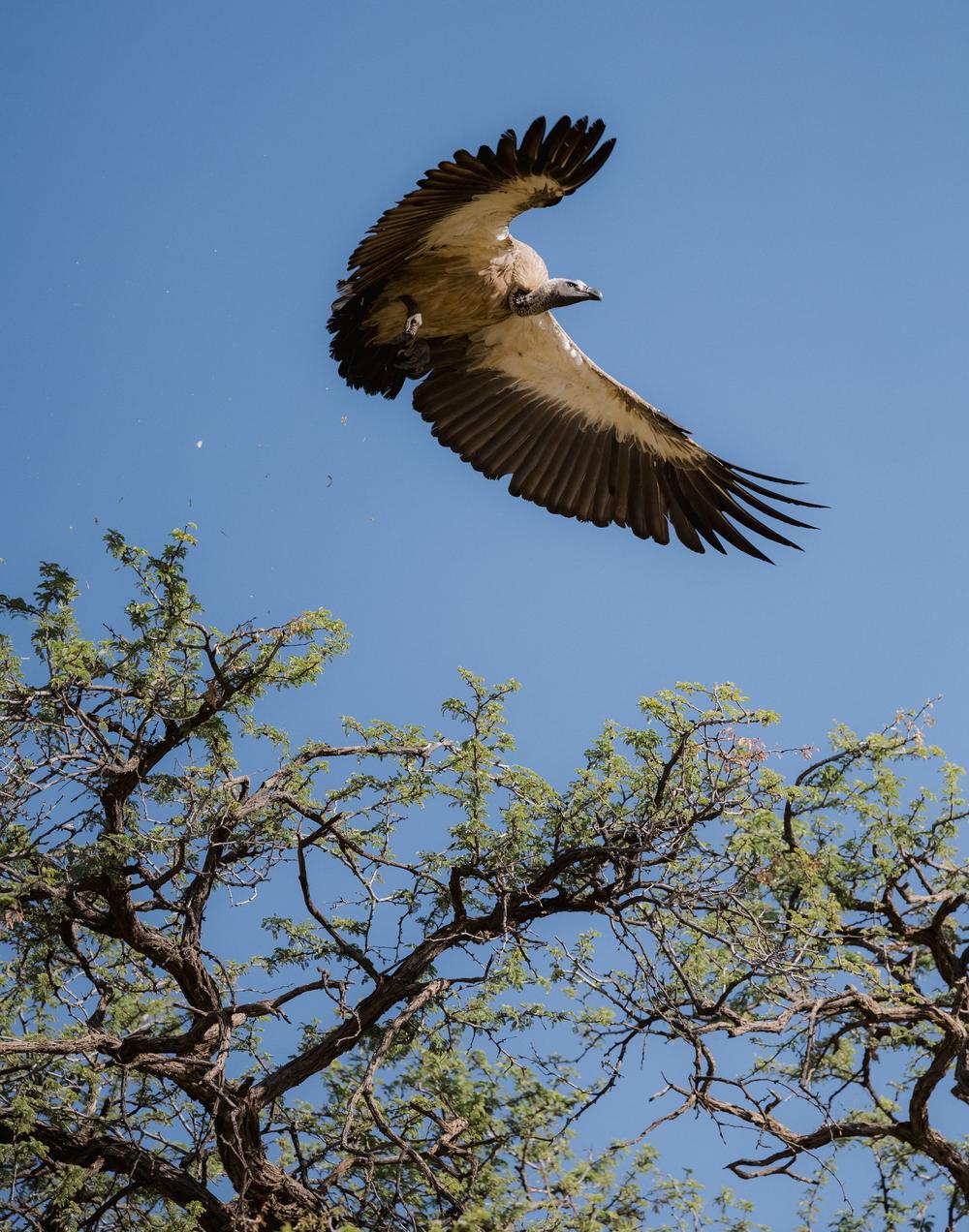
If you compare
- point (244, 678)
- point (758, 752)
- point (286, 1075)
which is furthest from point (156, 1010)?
point (758, 752)

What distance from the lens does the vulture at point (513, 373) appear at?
280 inches

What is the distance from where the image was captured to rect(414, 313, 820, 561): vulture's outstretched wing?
8352 millimetres

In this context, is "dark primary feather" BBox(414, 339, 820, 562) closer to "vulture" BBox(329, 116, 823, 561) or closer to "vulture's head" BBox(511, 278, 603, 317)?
"vulture" BBox(329, 116, 823, 561)

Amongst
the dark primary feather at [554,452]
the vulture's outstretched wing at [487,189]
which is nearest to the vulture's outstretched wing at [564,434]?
the dark primary feather at [554,452]

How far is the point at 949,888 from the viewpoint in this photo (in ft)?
26.3

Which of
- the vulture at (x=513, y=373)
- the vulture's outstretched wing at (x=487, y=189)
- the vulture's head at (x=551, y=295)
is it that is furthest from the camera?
the vulture's head at (x=551, y=295)

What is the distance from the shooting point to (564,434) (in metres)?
8.73

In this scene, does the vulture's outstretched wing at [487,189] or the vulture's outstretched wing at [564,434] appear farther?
the vulture's outstretched wing at [564,434]

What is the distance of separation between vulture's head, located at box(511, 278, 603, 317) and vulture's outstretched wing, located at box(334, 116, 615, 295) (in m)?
0.67

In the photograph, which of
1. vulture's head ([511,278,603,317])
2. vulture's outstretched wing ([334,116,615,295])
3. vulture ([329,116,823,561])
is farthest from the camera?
vulture's head ([511,278,603,317])

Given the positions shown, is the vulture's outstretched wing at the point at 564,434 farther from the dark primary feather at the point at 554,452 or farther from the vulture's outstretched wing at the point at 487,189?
the vulture's outstretched wing at the point at 487,189

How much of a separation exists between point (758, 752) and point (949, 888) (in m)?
2.13

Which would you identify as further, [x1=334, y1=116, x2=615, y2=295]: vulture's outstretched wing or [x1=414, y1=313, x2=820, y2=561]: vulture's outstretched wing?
[x1=414, y1=313, x2=820, y2=561]: vulture's outstretched wing

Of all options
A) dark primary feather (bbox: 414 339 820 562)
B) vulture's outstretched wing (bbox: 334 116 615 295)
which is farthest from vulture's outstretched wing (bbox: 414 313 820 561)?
vulture's outstretched wing (bbox: 334 116 615 295)
